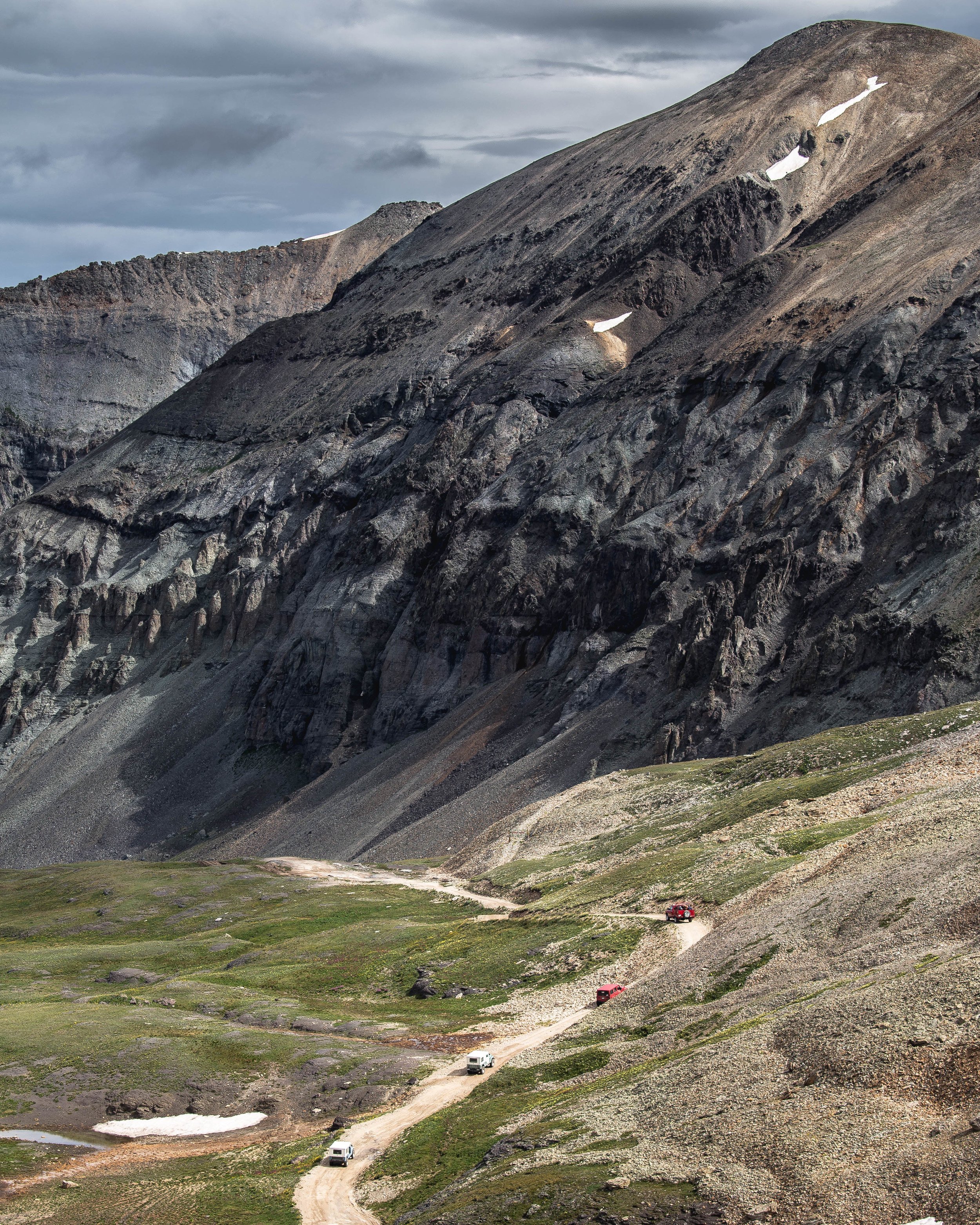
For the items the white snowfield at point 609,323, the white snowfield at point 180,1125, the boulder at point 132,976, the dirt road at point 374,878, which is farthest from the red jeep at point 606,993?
the white snowfield at point 609,323

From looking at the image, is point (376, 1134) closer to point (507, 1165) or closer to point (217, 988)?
point (507, 1165)

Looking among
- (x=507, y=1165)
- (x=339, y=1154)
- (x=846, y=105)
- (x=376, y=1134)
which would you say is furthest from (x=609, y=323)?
(x=507, y=1165)

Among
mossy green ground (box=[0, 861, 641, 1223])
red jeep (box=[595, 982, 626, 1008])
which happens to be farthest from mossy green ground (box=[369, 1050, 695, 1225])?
red jeep (box=[595, 982, 626, 1008])

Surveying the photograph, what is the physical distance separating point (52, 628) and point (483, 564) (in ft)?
267

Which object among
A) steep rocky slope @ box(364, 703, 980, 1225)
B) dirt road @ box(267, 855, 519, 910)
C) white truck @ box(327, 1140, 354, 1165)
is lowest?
dirt road @ box(267, 855, 519, 910)

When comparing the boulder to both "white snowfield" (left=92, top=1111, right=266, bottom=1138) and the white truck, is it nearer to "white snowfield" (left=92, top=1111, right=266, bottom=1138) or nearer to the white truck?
"white snowfield" (left=92, top=1111, right=266, bottom=1138)

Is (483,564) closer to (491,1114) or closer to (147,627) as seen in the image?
(147,627)

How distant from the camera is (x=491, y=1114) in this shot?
39.7 meters

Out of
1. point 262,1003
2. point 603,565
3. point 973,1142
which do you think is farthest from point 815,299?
point 973,1142

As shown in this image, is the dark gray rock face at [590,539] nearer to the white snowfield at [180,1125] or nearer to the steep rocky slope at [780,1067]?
the steep rocky slope at [780,1067]

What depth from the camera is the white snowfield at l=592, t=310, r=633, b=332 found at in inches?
6644

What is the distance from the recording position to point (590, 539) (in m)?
140

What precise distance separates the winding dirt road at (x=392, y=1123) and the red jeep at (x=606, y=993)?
690 mm

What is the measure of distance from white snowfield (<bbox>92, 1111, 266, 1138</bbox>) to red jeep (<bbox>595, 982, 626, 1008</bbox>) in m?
14.9
